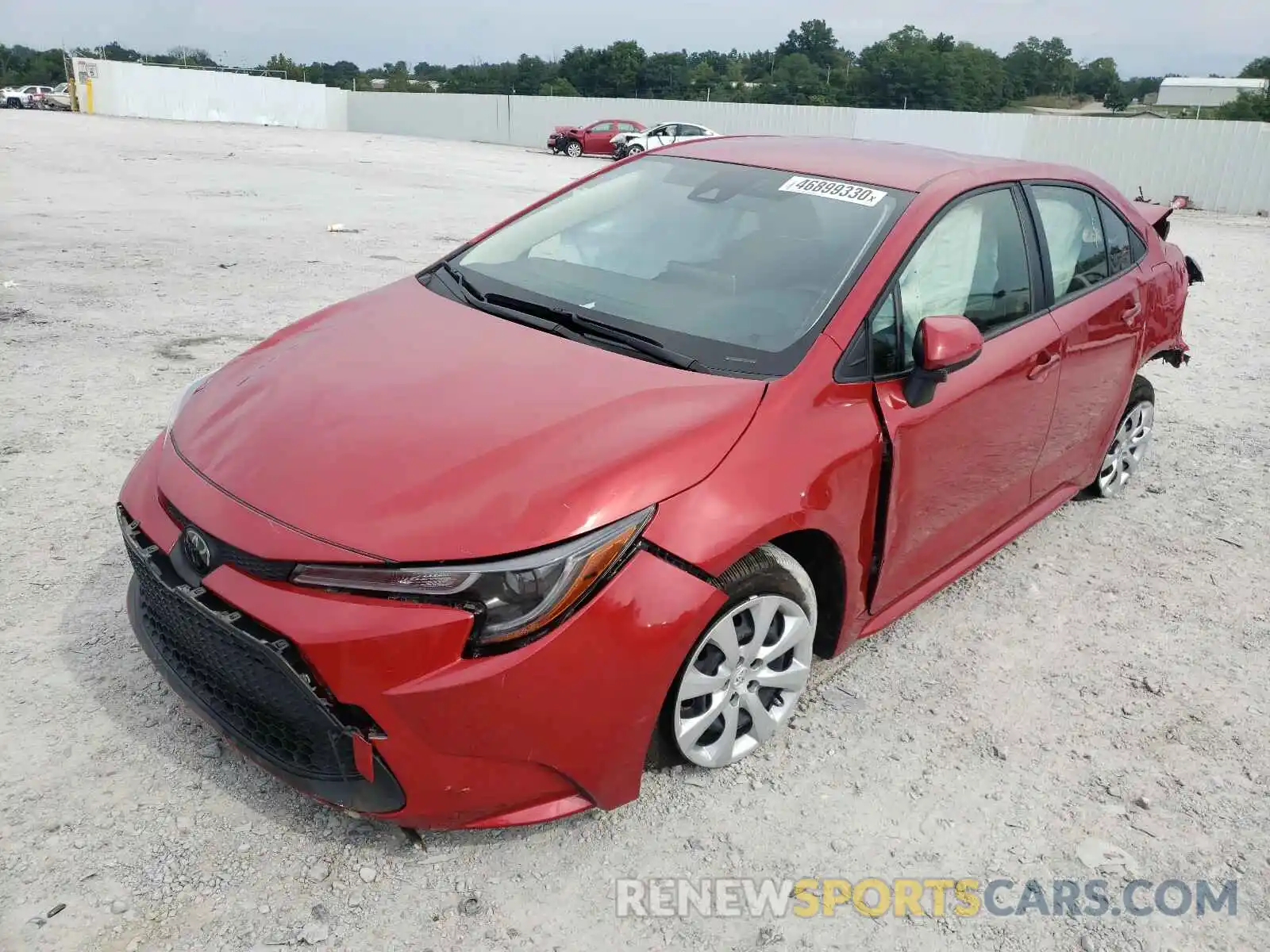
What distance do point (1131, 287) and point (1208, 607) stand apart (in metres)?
1.35

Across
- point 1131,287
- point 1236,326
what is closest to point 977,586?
point 1131,287

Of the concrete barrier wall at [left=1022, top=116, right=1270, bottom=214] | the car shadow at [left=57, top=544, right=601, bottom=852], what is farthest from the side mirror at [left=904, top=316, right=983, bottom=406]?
the concrete barrier wall at [left=1022, top=116, right=1270, bottom=214]

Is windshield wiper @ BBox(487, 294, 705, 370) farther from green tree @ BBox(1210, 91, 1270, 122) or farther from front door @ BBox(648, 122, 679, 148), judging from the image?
green tree @ BBox(1210, 91, 1270, 122)

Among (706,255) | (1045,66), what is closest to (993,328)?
(706,255)

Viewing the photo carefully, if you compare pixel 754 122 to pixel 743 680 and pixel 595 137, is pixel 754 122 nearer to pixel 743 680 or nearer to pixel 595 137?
pixel 595 137

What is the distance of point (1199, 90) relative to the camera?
256ft

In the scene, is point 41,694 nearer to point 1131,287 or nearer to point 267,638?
point 267,638

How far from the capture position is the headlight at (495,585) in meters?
2.06

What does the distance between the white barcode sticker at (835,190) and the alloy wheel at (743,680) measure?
1398mm

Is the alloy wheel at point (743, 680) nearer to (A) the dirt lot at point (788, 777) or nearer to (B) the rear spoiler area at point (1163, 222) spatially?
(A) the dirt lot at point (788, 777)

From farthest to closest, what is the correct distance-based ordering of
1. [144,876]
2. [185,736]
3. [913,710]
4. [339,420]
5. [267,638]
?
1. [913,710]
2. [185,736]
3. [339,420]
4. [144,876]
5. [267,638]

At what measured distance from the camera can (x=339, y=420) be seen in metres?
2.46

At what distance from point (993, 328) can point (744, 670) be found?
1517 millimetres

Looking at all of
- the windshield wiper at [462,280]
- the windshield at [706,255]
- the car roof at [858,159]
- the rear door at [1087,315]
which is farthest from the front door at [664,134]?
the windshield wiper at [462,280]
